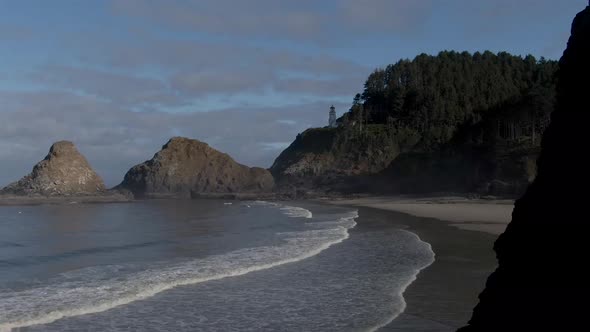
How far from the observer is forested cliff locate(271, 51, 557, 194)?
68.5 meters

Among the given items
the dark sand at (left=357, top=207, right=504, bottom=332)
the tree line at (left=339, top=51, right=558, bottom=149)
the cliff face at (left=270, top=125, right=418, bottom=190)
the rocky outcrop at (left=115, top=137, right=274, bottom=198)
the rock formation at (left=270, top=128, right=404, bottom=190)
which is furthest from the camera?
the rocky outcrop at (left=115, top=137, right=274, bottom=198)

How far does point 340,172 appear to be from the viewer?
96.7 m

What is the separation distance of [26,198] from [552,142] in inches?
3528

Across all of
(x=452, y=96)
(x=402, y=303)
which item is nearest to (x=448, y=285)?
(x=402, y=303)

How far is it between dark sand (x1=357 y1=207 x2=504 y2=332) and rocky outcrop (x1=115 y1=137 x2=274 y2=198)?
83.4m

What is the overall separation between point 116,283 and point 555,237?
37.1ft

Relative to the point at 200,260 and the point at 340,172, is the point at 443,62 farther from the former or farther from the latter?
the point at 200,260

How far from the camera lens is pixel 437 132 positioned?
9450 centimetres

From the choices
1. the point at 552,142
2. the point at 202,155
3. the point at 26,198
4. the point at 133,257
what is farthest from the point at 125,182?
the point at 552,142

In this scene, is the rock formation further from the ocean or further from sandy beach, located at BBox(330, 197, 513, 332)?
the ocean

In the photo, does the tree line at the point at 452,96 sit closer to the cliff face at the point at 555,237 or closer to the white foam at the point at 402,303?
the white foam at the point at 402,303

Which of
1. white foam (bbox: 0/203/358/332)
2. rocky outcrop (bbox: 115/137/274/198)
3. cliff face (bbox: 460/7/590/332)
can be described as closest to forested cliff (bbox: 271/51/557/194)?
rocky outcrop (bbox: 115/137/274/198)

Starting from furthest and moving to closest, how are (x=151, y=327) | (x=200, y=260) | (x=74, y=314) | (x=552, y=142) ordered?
(x=200, y=260) < (x=74, y=314) < (x=151, y=327) < (x=552, y=142)

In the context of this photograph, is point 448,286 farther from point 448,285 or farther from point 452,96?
point 452,96
